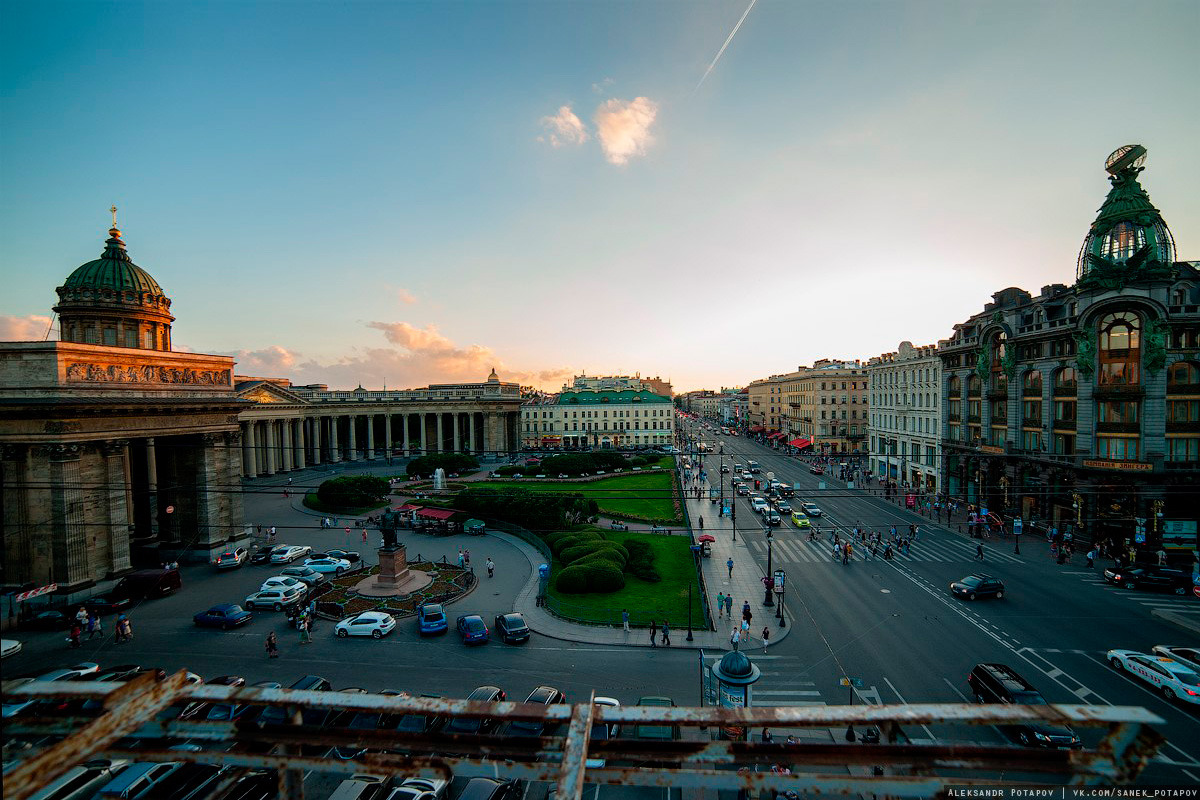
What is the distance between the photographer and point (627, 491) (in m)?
48.9

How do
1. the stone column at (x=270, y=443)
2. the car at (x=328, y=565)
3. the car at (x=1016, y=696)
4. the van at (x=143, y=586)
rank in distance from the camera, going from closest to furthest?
1. the car at (x=1016, y=696)
2. the van at (x=143, y=586)
3. the car at (x=328, y=565)
4. the stone column at (x=270, y=443)

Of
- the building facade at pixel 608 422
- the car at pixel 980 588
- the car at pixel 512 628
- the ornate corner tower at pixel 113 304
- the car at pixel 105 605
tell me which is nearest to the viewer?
the car at pixel 512 628

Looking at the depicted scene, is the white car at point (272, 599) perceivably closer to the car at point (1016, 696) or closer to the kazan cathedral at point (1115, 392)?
the car at point (1016, 696)

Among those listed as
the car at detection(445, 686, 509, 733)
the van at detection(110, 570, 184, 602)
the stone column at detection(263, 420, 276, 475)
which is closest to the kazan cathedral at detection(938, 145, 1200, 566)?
the car at detection(445, 686, 509, 733)

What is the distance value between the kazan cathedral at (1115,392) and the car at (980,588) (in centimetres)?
768

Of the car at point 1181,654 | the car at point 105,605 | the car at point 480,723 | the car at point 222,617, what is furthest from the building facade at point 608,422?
the car at point 480,723

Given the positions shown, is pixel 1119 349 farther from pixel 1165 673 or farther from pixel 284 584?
pixel 284 584

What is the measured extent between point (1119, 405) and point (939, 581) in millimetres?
18666

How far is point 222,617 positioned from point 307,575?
6501 millimetres

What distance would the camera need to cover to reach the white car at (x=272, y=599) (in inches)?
1083

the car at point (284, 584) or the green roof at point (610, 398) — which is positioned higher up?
the green roof at point (610, 398)

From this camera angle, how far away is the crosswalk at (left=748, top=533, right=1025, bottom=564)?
1382 inches

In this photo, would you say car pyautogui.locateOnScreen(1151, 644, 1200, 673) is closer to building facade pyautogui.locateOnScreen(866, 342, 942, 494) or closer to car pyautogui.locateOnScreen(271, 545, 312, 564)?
building facade pyautogui.locateOnScreen(866, 342, 942, 494)

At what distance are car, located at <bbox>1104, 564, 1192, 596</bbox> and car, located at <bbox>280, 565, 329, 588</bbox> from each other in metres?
44.8
